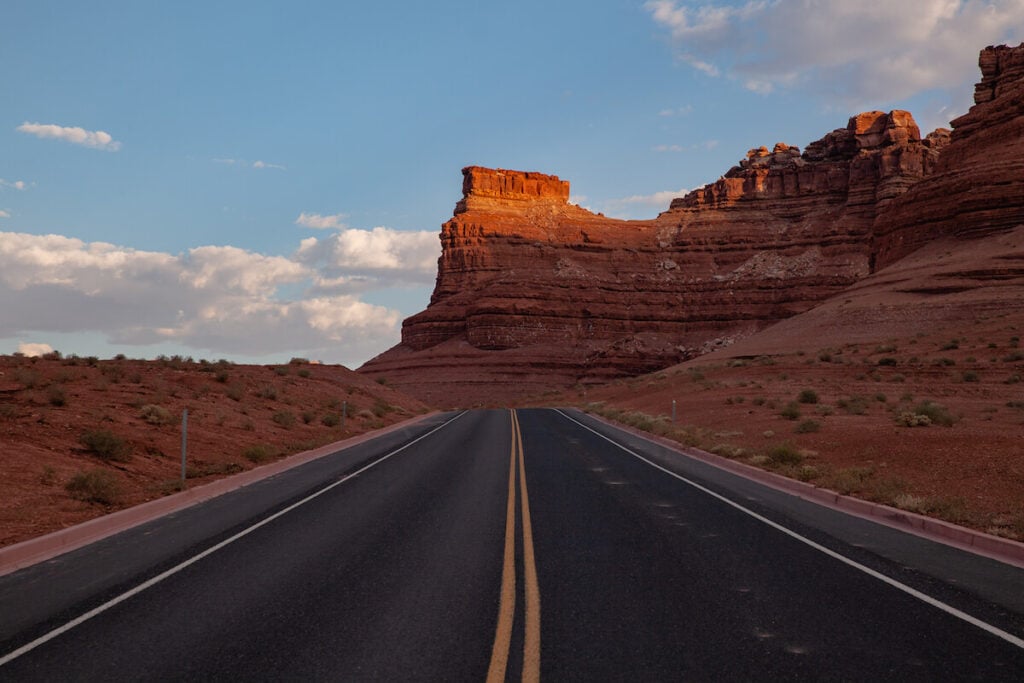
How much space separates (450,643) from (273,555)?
3796 millimetres

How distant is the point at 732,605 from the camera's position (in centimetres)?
618

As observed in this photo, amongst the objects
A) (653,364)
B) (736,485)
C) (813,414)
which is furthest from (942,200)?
(736,485)

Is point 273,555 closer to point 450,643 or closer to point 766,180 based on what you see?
point 450,643

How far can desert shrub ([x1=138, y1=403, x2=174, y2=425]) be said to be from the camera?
2014 cm

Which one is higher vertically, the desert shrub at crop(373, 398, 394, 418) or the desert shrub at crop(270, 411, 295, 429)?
the desert shrub at crop(270, 411, 295, 429)

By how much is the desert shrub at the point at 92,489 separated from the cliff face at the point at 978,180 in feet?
269

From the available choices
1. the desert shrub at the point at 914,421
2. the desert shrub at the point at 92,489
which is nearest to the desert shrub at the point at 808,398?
the desert shrub at the point at 914,421

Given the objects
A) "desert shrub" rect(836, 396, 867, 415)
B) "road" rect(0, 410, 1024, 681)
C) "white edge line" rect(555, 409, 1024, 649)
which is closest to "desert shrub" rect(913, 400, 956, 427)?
"desert shrub" rect(836, 396, 867, 415)

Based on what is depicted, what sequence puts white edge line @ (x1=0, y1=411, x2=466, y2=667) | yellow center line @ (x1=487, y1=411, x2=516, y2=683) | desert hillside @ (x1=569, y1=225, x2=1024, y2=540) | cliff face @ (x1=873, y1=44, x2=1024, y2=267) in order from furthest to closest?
1. cliff face @ (x1=873, y1=44, x2=1024, y2=267)
2. desert hillside @ (x1=569, y1=225, x2=1024, y2=540)
3. white edge line @ (x1=0, y1=411, x2=466, y2=667)
4. yellow center line @ (x1=487, y1=411, x2=516, y2=683)

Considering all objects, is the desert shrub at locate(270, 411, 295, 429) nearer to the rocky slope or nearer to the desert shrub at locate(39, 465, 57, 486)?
the desert shrub at locate(39, 465, 57, 486)

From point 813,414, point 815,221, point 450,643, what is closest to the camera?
point 450,643

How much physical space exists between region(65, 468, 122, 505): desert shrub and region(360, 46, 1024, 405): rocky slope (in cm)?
7593

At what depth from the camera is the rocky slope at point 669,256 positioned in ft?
297

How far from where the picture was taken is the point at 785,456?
643 inches
